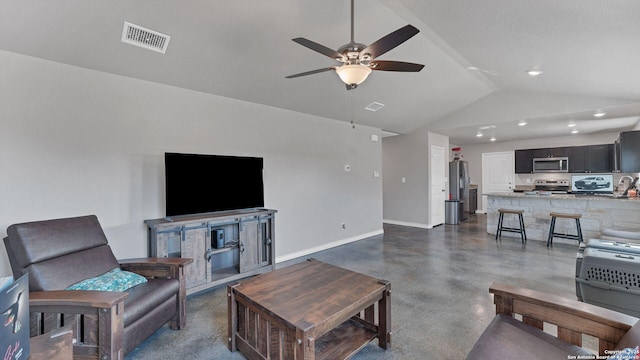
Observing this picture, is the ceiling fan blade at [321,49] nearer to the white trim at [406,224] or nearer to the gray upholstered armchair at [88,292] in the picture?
the gray upholstered armchair at [88,292]

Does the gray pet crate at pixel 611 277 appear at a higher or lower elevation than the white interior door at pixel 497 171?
lower

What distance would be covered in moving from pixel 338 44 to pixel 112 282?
310cm

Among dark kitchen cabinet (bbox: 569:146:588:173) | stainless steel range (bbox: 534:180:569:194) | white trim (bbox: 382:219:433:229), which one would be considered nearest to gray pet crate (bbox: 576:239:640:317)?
white trim (bbox: 382:219:433:229)

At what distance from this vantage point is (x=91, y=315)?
174 centimetres

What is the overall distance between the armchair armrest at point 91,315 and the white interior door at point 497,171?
9779 mm

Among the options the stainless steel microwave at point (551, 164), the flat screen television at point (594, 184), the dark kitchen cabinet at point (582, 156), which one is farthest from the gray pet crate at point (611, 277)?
the stainless steel microwave at point (551, 164)

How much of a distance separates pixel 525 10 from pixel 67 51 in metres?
4.02

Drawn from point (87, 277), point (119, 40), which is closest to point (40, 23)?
point (119, 40)

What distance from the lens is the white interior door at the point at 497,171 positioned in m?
8.45

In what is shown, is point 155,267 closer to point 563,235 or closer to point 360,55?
point 360,55

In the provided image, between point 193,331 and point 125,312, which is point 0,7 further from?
point 193,331

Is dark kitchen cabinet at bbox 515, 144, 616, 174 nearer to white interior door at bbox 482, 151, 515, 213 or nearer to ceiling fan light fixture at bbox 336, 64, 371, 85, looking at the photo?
white interior door at bbox 482, 151, 515, 213

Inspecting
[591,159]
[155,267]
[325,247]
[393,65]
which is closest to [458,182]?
[591,159]

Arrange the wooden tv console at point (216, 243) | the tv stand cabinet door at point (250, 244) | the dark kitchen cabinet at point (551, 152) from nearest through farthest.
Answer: the wooden tv console at point (216, 243) < the tv stand cabinet door at point (250, 244) < the dark kitchen cabinet at point (551, 152)
